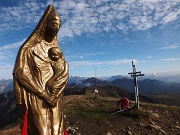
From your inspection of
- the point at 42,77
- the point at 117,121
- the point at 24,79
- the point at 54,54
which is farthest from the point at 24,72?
the point at 117,121

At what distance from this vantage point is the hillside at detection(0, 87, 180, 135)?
15109 millimetres

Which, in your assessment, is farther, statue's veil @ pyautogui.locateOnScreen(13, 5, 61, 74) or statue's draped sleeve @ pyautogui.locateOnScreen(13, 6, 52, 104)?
statue's veil @ pyautogui.locateOnScreen(13, 5, 61, 74)

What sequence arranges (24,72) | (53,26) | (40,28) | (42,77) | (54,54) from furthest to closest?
(54,54)
(40,28)
(53,26)
(42,77)
(24,72)

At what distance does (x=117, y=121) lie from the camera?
53.9 ft

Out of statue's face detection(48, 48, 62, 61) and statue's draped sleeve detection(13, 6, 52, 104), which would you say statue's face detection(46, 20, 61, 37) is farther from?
statue's face detection(48, 48, 62, 61)

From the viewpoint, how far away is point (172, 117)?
17938 millimetres

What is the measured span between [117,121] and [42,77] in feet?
33.1

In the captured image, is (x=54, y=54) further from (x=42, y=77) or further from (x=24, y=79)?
(x=24, y=79)

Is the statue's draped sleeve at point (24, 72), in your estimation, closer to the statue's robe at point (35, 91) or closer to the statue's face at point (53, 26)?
the statue's robe at point (35, 91)

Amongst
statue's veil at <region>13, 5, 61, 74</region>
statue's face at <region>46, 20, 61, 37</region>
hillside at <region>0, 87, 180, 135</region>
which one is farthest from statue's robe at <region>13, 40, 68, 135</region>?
hillside at <region>0, 87, 180, 135</region>

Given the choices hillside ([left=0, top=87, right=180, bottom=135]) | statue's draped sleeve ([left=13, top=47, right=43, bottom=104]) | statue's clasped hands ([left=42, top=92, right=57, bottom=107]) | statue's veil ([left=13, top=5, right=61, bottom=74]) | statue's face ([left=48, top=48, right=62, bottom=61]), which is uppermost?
statue's veil ([left=13, top=5, right=61, bottom=74])

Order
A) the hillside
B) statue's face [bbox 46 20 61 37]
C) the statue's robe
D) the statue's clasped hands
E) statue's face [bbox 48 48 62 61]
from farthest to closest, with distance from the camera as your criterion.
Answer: the hillside
statue's face [bbox 48 48 62 61]
statue's face [bbox 46 20 61 37]
the statue's clasped hands
the statue's robe

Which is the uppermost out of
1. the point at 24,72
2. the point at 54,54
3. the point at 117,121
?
the point at 54,54

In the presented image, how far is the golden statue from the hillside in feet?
25.7
